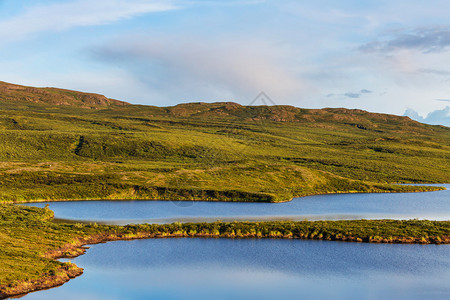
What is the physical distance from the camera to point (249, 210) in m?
78.4

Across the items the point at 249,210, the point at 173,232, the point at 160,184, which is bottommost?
the point at 173,232

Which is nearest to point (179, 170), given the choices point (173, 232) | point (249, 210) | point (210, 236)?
point (249, 210)

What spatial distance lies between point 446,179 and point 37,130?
166278mm

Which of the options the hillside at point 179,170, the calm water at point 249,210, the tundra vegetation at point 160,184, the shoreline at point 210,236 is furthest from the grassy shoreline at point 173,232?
the hillside at point 179,170

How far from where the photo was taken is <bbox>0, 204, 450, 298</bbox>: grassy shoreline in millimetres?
48938

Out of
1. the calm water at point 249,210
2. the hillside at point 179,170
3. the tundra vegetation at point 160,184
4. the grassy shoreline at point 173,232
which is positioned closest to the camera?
the grassy shoreline at point 173,232

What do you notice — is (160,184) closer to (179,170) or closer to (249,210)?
(179,170)

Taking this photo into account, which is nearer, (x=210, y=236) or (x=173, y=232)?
(x=210, y=236)

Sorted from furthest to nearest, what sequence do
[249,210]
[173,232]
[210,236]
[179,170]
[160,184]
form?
[179,170] → [160,184] → [249,210] → [173,232] → [210,236]

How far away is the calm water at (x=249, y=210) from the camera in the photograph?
2768 inches

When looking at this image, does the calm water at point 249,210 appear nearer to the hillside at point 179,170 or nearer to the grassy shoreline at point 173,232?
the hillside at point 179,170

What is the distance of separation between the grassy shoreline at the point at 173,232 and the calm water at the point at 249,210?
7248mm

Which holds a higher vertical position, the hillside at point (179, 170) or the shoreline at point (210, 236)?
the hillside at point (179, 170)

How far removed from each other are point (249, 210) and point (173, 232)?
22.7 m
